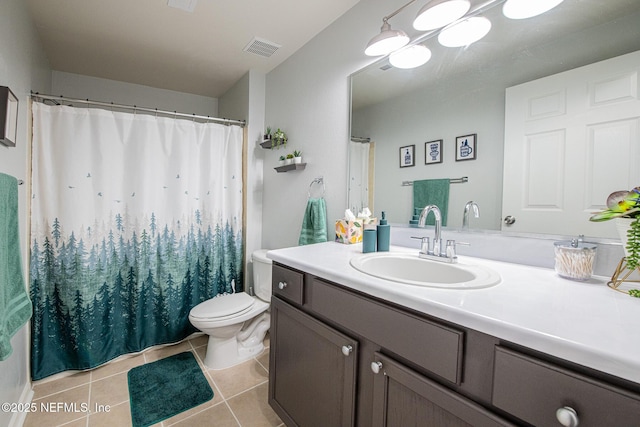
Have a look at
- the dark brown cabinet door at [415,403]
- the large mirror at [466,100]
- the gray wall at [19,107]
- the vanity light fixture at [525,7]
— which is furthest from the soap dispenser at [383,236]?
the gray wall at [19,107]

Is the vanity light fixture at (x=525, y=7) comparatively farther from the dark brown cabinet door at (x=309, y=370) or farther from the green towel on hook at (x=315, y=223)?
the dark brown cabinet door at (x=309, y=370)

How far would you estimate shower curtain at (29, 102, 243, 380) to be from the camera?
174 centimetres

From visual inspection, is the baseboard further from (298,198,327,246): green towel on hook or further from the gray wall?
(298,198,327,246): green towel on hook

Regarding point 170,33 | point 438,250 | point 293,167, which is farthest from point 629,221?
point 170,33

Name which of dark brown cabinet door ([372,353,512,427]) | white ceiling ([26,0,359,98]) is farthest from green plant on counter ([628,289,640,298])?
white ceiling ([26,0,359,98])

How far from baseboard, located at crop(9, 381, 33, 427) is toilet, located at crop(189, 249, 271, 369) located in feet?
2.81

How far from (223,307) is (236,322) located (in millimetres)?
142

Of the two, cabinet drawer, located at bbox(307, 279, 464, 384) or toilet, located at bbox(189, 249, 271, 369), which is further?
toilet, located at bbox(189, 249, 271, 369)

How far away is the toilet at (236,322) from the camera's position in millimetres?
1767

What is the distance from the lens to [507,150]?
108cm

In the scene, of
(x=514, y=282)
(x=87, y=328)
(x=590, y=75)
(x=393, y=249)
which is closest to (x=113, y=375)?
(x=87, y=328)

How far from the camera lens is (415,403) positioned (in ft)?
2.45

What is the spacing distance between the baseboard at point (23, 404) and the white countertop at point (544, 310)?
5.72ft

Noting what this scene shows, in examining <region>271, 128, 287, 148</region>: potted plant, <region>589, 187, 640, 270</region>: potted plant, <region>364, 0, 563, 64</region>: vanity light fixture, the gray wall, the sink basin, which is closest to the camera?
<region>589, 187, 640, 270</region>: potted plant
